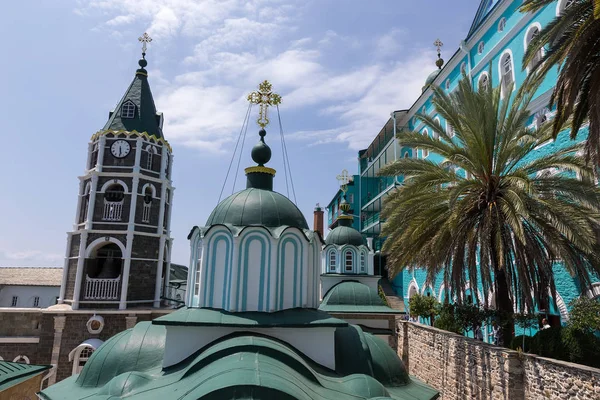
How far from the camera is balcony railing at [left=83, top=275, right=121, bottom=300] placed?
18203 mm

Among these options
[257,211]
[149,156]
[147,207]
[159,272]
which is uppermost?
[149,156]

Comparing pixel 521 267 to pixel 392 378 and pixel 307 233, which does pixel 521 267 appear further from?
pixel 307 233

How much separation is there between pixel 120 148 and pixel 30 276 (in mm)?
17770

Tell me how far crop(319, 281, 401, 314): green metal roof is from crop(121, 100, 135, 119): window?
46.1 ft

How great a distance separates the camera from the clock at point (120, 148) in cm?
1991

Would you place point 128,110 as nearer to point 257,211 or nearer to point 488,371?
point 257,211

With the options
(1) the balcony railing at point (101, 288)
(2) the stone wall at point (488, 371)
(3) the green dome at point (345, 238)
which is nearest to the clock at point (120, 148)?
(1) the balcony railing at point (101, 288)

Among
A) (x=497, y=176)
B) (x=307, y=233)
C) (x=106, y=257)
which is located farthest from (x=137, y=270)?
(x=497, y=176)

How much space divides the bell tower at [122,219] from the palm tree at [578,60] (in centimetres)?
1783

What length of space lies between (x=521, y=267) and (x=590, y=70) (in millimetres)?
4408

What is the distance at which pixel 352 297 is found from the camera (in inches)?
635

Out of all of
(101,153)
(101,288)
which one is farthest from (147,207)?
(101,288)

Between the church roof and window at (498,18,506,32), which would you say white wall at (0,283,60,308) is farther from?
window at (498,18,506,32)

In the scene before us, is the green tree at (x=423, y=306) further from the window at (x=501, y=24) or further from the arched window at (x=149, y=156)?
the arched window at (x=149, y=156)
